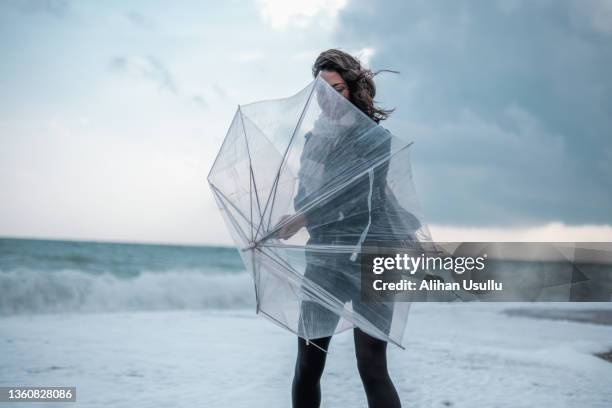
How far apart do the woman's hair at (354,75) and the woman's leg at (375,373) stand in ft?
2.97

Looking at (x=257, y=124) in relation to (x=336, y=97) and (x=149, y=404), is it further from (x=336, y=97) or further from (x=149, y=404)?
(x=149, y=404)

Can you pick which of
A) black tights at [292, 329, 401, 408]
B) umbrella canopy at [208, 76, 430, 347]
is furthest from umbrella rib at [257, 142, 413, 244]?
black tights at [292, 329, 401, 408]

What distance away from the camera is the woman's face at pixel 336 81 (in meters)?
1.99

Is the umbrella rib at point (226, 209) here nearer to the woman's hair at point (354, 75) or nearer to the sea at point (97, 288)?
the woman's hair at point (354, 75)

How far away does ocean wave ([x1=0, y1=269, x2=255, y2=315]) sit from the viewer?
10.2 metres

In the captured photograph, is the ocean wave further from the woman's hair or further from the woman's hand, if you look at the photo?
the woman's hair

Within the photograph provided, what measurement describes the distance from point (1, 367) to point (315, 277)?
3726 millimetres

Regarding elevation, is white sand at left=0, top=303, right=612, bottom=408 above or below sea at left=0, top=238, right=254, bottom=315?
below

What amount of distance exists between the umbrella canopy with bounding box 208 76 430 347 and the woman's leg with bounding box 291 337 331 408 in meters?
0.22

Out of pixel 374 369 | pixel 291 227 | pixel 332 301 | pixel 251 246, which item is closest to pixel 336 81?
pixel 291 227

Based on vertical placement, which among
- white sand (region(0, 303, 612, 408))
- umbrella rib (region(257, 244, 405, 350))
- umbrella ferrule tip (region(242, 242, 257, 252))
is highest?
umbrella ferrule tip (region(242, 242, 257, 252))

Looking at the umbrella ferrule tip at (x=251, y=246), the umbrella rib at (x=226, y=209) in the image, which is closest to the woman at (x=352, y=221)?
the umbrella ferrule tip at (x=251, y=246)

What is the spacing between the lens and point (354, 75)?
6.51 feet

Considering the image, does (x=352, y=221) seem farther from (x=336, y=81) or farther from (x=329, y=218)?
(x=336, y=81)
